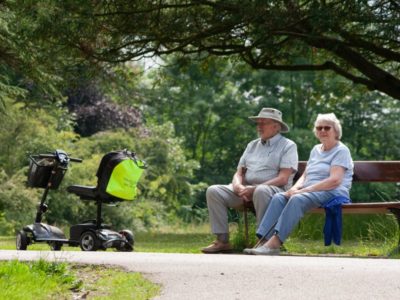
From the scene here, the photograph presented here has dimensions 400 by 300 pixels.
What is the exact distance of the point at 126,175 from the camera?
10.6 metres

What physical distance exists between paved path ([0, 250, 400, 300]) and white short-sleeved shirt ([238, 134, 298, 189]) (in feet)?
7.17

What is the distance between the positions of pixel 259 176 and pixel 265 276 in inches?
137

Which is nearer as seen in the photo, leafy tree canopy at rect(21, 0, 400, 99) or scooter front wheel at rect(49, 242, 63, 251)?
scooter front wheel at rect(49, 242, 63, 251)

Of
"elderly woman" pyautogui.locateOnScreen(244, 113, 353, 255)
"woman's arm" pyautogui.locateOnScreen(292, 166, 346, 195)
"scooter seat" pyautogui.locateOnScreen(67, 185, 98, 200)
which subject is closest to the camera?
"elderly woman" pyautogui.locateOnScreen(244, 113, 353, 255)

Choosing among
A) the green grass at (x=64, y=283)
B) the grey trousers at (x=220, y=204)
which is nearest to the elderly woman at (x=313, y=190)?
the grey trousers at (x=220, y=204)

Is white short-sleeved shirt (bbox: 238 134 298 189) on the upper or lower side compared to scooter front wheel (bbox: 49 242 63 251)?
upper

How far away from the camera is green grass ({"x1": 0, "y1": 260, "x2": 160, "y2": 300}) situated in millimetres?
6266

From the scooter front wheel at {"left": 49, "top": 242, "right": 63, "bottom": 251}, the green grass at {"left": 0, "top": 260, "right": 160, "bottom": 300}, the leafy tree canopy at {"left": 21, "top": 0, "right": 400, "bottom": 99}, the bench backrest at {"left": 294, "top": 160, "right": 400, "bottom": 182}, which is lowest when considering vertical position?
the green grass at {"left": 0, "top": 260, "right": 160, "bottom": 300}

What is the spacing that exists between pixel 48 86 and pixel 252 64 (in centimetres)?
416

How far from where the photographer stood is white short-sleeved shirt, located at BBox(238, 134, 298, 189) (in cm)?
1014

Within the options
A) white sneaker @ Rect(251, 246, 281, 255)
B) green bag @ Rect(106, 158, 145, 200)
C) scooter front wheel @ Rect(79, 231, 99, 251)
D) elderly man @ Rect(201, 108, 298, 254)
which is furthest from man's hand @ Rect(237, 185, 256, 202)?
scooter front wheel @ Rect(79, 231, 99, 251)

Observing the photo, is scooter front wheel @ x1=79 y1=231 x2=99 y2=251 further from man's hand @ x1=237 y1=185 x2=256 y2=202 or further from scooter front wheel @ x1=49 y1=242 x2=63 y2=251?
man's hand @ x1=237 y1=185 x2=256 y2=202

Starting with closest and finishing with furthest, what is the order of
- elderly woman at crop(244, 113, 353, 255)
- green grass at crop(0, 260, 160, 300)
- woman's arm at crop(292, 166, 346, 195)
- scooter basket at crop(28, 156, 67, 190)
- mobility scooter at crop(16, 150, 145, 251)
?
green grass at crop(0, 260, 160, 300) → elderly woman at crop(244, 113, 353, 255) → woman's arm at crop(292, 166, 346, 195) → mobility scooter at crop(16, 150, 145, 251) → scooter basket at crop(28, 156, 67, 190)

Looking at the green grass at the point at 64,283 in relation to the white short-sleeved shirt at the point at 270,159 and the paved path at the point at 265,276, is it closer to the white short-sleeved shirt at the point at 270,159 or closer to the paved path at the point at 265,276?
the paved path at the point at 265,276
